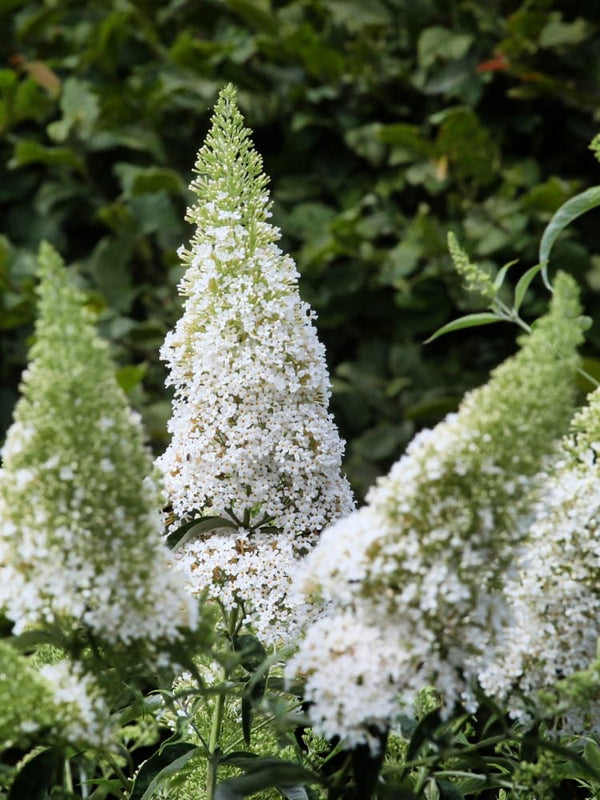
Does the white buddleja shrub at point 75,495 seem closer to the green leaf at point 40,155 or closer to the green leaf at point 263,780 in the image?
the green leaf at point 263,780

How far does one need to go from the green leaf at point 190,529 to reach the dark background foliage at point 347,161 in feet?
5.33

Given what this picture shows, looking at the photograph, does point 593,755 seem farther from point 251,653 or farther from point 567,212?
point 567,212

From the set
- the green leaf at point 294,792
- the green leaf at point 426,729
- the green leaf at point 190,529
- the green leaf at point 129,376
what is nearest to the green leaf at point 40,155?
the green leaf at point 129,376

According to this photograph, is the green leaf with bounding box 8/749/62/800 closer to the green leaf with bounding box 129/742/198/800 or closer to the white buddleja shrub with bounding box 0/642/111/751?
the white buddleja shrub with bounding box 0/642/111/751

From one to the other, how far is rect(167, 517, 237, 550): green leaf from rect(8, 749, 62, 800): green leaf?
21cm

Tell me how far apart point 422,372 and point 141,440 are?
6.97 ft

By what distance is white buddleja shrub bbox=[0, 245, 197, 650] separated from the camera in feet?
1.70

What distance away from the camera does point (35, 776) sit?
55 centimetres

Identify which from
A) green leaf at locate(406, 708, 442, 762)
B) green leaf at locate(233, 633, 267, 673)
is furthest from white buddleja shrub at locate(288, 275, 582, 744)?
green leaf at locate(233, 633, 267, 673)

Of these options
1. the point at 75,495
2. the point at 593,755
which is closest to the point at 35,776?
the point at 75,495

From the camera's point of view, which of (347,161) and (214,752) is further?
(347,161)

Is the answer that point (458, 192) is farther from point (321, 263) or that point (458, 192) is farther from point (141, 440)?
point (141, 440)

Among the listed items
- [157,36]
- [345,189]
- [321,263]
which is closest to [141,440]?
[321,263]

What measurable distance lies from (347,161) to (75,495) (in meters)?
2.44
